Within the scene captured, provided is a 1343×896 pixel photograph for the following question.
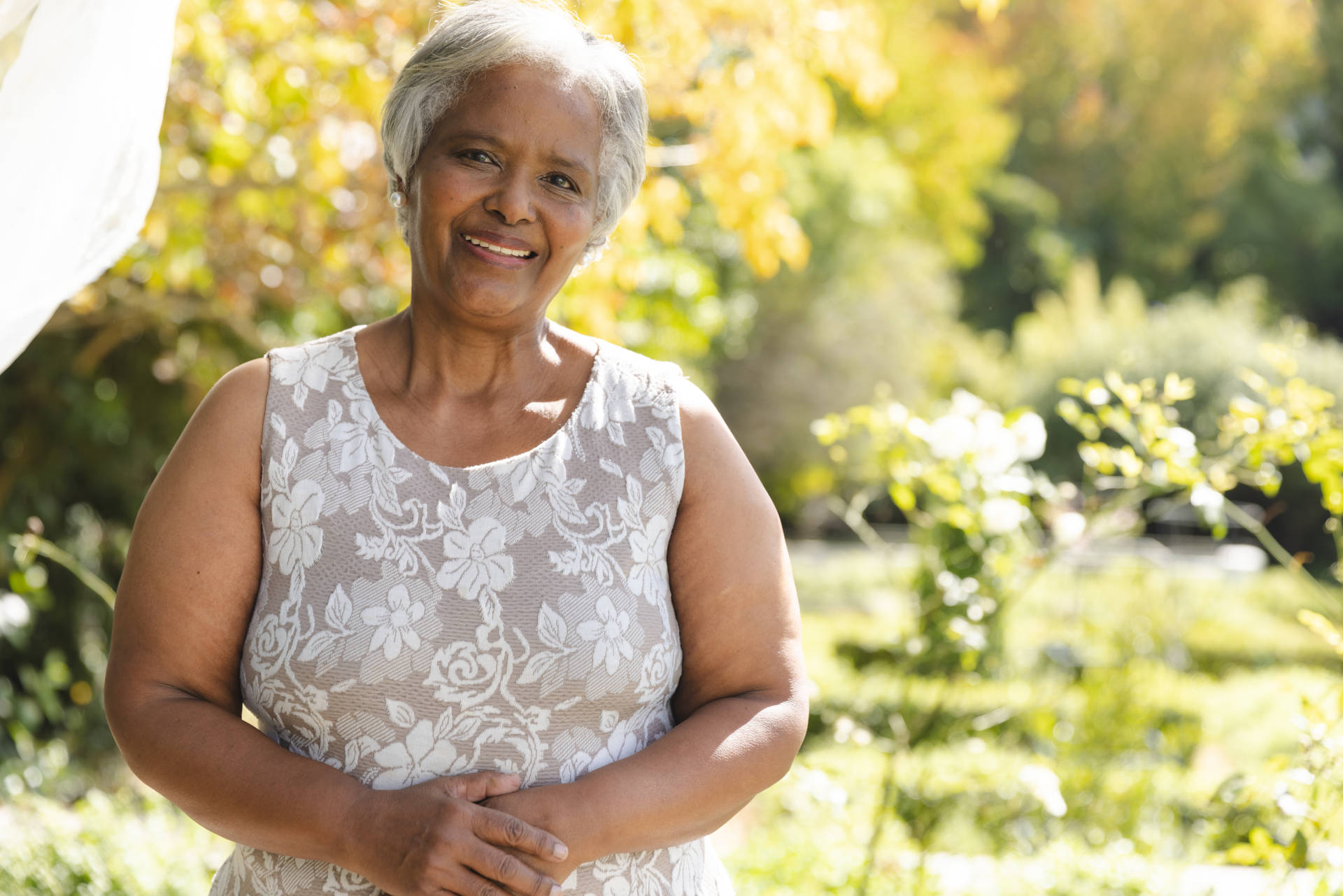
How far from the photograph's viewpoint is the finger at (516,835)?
1385mm

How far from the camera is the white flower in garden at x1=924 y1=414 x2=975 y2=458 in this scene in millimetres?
2939

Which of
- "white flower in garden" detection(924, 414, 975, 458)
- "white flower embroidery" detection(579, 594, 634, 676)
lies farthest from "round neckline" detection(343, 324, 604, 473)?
"white flower in garden" detection(924, 414, 975, 458)

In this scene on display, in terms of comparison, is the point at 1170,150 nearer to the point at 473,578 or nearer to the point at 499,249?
the point at 499,249

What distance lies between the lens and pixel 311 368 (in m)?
1.60

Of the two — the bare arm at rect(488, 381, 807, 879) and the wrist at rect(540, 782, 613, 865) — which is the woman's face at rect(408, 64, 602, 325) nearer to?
the bare arm at rect(488, 381, 807, 879)

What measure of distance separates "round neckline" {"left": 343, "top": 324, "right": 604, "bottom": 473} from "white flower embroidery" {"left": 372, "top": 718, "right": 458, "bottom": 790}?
0.33m

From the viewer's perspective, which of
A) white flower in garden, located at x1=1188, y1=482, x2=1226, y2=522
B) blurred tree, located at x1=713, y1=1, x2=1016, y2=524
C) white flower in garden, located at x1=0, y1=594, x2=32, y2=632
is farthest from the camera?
blurred tree, located at x1=713, y1=1, x2=1016, y2=524

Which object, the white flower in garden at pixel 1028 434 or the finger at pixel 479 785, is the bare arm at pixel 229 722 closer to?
the finger at pixel 479 785

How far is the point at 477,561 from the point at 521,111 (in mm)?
580

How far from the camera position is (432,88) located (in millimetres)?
1588

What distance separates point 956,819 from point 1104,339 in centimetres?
1831

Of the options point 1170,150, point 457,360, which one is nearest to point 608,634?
point 457,360

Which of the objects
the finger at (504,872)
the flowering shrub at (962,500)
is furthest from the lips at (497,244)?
the flowering shrub at (962,500)

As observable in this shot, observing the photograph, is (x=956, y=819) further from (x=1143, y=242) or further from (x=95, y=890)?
(x=1143, y=242)
